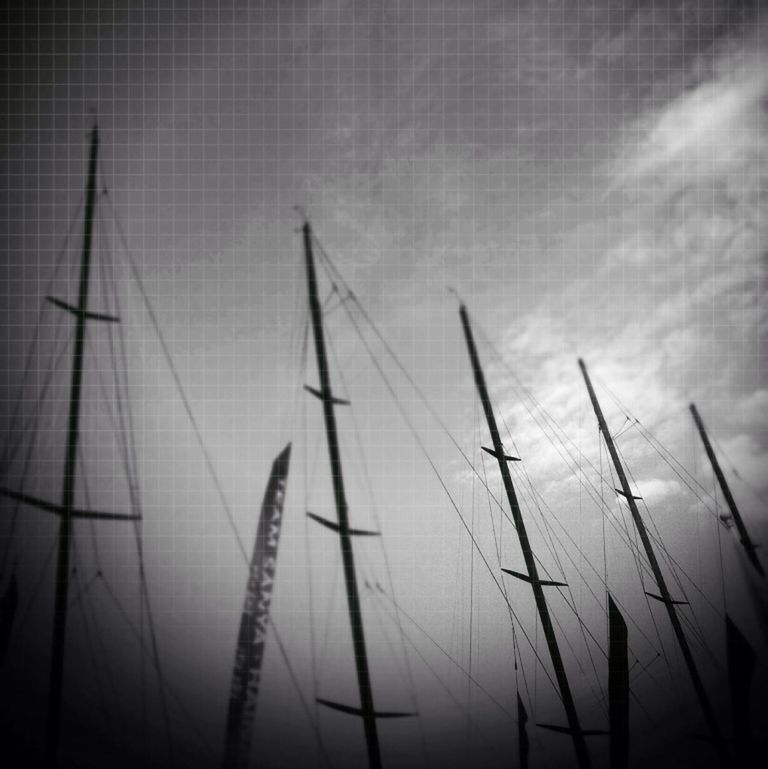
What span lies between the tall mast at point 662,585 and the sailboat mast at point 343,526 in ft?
27.0

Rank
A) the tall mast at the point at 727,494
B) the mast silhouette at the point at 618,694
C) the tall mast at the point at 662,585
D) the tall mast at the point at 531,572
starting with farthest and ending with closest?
the tall mast at the point at 727,494 → the tall mast at the point at 662,585 → the tall mast at the point at 531,572 → the mast silhouette at the point at 618,694

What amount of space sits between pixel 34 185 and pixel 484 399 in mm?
15457

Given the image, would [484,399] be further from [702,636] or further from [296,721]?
[296,721]

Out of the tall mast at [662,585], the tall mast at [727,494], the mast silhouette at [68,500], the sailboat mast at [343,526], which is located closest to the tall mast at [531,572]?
the tall mast at [662,585]

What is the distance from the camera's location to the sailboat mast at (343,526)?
8.01 meters

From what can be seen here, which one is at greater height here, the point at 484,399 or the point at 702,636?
the point at 484,399

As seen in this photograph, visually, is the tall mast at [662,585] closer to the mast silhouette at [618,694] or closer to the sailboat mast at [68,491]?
the mast silhouette at [618,694]

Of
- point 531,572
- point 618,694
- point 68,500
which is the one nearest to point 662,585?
point 531,572

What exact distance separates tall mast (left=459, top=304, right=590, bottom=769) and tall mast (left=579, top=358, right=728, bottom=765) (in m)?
3.13

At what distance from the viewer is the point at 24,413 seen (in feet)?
37.2

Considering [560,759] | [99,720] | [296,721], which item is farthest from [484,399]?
[560,759]

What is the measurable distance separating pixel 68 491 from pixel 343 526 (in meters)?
6.88

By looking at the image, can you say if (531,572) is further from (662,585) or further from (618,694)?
(662,585)

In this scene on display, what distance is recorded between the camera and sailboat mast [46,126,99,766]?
314 inches
